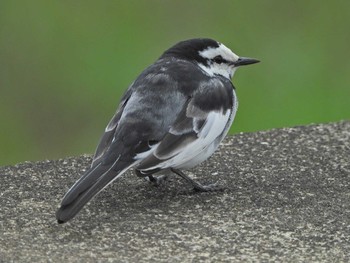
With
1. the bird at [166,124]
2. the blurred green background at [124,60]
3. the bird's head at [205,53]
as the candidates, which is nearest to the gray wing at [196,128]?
the bird at [166,124]

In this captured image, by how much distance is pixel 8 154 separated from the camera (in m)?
12.2

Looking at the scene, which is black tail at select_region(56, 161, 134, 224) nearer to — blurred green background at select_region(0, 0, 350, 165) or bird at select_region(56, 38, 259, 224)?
bird at select_region(56, 38, 259, 224)

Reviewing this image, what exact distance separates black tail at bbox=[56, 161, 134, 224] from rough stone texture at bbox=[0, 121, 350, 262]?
155 millimetres

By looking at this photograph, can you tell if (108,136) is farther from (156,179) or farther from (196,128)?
(156,179)

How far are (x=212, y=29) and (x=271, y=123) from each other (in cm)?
186

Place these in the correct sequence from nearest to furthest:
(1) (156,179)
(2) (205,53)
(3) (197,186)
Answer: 1. (3) (197,186)
2. (1) (156,179)
3. (2) (205,53)

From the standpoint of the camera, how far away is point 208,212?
23.4 ft

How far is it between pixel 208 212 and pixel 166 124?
0.53 meters

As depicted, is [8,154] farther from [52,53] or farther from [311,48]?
[311,48]

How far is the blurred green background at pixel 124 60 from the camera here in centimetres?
1216

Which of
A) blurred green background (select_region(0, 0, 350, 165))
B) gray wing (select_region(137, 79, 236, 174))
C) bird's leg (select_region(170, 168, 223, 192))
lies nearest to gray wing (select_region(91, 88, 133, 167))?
gray wing (select_region(137, 79, 236, 174))

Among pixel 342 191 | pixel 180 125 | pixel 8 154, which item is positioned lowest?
pixel 8 154

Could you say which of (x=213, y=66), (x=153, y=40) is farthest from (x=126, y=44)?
(x=213, y=66)

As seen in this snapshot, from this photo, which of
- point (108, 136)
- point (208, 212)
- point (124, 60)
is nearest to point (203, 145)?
point (208, 212)
